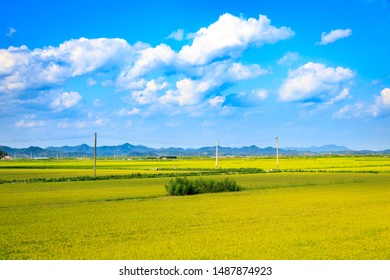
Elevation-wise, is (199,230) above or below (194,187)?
below

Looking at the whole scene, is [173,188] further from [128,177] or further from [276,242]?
[128,177]

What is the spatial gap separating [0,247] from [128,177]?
49372 millimetres

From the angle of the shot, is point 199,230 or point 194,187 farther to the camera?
point 194,187

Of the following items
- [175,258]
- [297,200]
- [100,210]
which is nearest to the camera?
[175,258]

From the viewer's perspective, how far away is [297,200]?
31.7 m

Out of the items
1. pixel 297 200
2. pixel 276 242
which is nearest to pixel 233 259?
pixel 276 242

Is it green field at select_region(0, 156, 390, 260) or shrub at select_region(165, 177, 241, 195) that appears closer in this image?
green field at select_region(0, 156, 390, 260)

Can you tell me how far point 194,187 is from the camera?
4050 cm

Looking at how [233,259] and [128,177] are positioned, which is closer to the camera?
[233,259]

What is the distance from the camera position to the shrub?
3866 centimetres

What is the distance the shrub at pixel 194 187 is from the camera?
38.7 metres

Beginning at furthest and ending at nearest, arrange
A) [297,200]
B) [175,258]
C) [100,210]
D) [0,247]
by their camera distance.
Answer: [297,200], [100,210], [0,247], [175,258]

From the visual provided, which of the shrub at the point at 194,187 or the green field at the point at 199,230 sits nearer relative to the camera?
the green field at the point at 199,230
